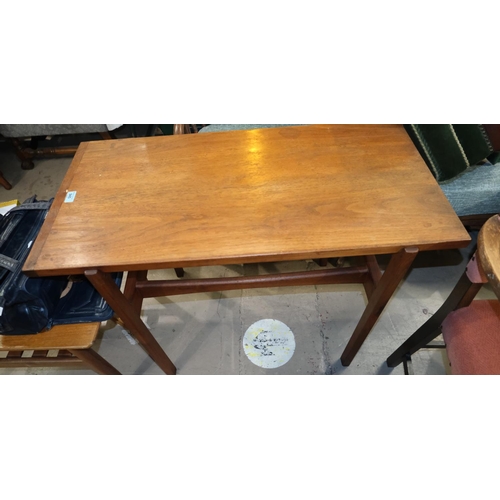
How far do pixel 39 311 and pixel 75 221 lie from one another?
0.38 metres

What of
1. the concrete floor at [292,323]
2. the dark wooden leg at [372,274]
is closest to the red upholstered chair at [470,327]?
the dark wooden leg at [372,274]

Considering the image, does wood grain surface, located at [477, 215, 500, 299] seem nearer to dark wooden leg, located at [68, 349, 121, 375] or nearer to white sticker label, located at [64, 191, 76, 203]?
white sticker label, located at [64, 191, 76, 203]

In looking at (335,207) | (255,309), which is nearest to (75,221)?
(335,207)

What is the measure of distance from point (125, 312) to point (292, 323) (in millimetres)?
911

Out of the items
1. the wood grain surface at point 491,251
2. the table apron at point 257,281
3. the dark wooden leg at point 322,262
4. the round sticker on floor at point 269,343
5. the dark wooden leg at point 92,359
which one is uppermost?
the wood grain surface at point 491,251

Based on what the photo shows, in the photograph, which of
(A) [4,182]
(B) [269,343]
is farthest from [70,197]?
(A) [4,182]

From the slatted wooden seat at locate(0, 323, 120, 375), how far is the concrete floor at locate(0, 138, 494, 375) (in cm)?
39

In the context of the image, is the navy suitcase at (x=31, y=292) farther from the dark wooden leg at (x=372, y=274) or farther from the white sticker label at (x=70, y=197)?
the dark wooden leg at (x=372, y=274)

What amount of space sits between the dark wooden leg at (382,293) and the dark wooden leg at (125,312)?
0.89m

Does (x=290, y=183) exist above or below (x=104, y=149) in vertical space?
below

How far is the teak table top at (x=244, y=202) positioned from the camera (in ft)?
3.05

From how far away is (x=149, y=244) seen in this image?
953 mm

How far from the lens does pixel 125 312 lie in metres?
1.17

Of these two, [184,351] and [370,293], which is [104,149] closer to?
[184,351]
